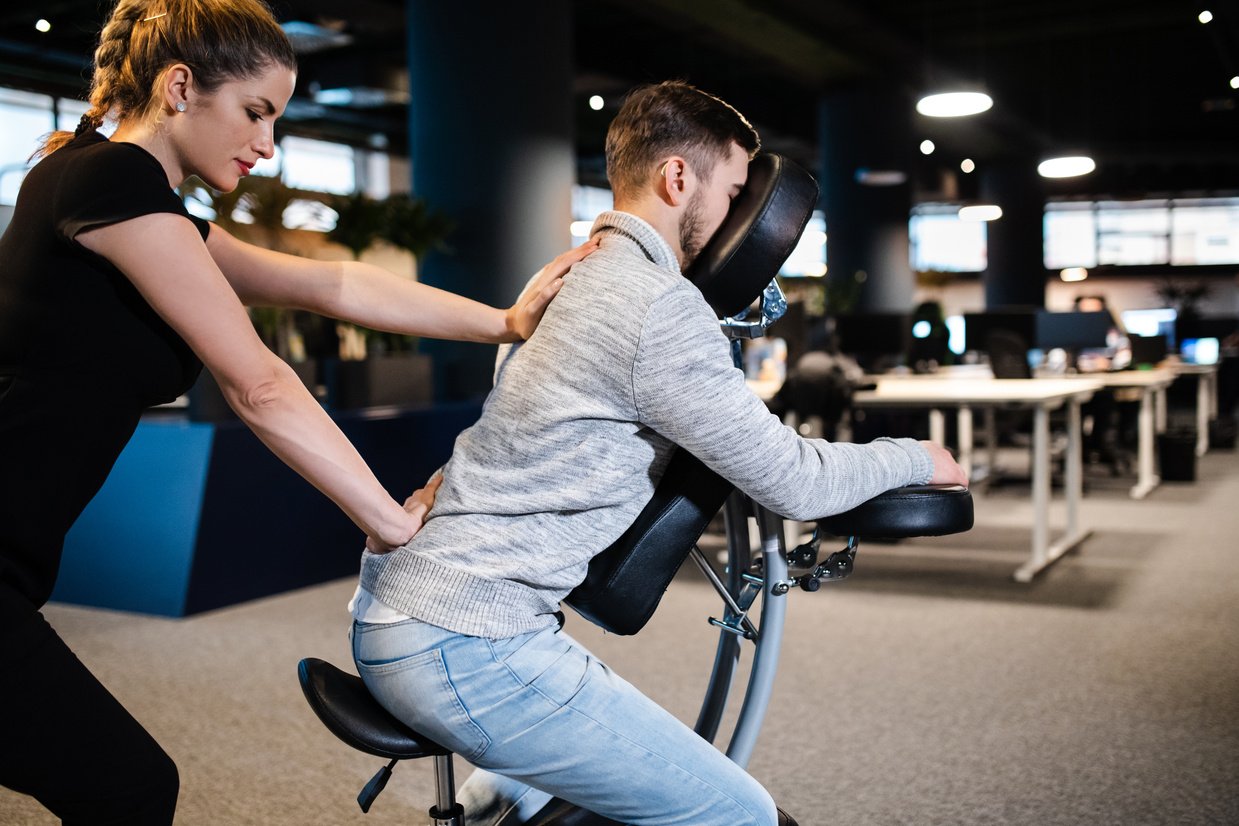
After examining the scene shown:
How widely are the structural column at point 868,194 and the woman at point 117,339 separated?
10.6 m

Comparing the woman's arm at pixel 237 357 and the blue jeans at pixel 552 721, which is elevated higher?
the woman's arm at pixel 237 357

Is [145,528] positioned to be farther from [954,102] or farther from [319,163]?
[319,163]

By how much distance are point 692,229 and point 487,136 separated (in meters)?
5.04

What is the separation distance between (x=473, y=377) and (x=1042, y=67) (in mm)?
10546

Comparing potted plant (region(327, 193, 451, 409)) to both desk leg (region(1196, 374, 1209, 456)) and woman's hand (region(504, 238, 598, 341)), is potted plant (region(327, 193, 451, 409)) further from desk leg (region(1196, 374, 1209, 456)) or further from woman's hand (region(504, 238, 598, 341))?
desk leg (region(1196, 374, 1209, 456))

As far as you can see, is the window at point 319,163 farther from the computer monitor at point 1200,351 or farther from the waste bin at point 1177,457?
the waste bin at point 1177,457

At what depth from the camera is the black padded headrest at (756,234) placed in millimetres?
1288

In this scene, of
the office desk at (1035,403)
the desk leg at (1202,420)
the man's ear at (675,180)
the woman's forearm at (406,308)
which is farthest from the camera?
the desk leg at (1202,420)

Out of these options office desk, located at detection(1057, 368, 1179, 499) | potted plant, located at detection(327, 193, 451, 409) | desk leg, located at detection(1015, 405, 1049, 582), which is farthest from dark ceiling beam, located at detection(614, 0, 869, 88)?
desk leg, located at detection(1015, 405, 1049, 582)

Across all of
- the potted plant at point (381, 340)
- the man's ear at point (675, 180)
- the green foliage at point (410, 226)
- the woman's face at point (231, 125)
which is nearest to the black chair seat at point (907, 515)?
the man's ear at point (675, 180)

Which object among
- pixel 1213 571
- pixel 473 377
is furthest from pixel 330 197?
pixel 1213 571

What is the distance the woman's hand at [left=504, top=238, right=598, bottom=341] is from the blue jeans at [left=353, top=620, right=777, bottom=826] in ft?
1.31

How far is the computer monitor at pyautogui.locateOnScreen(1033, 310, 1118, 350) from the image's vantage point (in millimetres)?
8117

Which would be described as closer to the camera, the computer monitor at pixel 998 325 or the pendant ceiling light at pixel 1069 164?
the computer monitor at pixel 998 325
